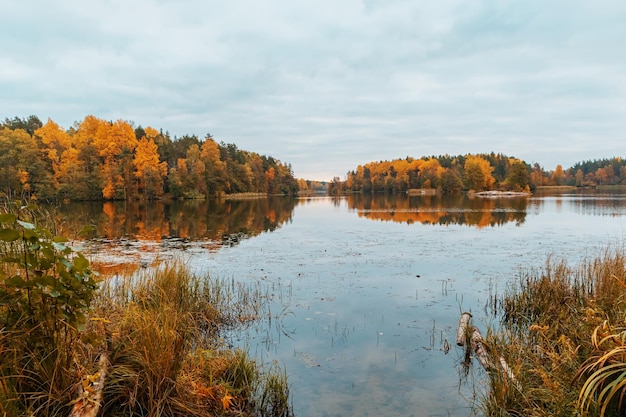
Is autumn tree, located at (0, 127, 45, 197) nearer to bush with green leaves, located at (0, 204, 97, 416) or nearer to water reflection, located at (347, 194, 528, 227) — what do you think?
water reflection, located at (347, 194, 528, 227)

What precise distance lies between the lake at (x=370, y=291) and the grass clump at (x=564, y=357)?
662mm

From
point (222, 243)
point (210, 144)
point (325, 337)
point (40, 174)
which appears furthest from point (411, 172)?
point (325, 337)

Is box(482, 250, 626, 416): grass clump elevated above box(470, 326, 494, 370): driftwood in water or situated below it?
above

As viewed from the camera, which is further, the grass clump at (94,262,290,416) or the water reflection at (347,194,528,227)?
the water reflection at (347,194,528,227)

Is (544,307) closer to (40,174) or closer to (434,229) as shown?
(434,229)

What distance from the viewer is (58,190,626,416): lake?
232 inches

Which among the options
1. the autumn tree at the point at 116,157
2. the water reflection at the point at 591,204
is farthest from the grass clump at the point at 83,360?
the autumn tree at the point at 116,157

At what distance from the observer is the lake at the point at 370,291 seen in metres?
5.90

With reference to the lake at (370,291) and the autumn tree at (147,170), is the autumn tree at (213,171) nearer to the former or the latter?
the autumn tree at (147,170)

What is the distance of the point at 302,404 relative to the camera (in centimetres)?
547

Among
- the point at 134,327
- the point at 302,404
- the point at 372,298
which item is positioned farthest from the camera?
the point at 372,298

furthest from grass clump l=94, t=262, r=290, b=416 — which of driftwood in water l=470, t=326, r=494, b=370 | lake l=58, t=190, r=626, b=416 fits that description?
driftwood in water l=470, t=326, r=494, b=370

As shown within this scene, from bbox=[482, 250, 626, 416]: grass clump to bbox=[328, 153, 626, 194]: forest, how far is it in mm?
109699

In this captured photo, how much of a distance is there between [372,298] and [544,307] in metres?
4.10
